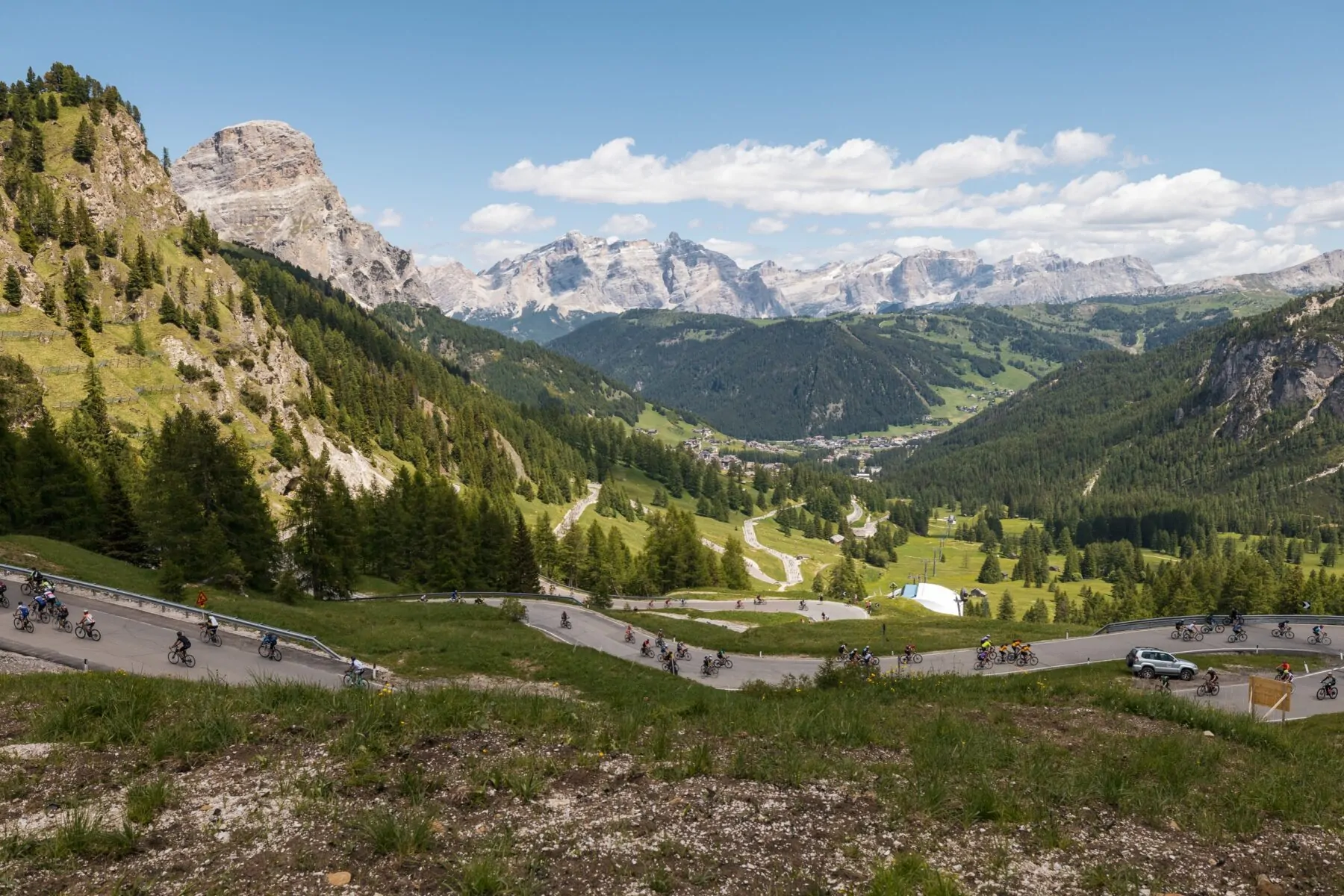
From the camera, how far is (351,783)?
12883 millimetres

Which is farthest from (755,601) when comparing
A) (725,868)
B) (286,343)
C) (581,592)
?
(286,343)

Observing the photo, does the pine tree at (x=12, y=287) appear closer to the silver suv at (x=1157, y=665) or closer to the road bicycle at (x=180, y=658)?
the road bicycle at (x=180, y=658)

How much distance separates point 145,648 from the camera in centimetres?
3497

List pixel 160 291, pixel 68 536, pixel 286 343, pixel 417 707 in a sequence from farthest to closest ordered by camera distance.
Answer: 1. pixel 286 343
2. pixel 160 291
3. pixel 68 536
4. pixel 417 707

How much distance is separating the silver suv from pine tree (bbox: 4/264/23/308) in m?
139

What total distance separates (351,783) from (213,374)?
A: 412 feet

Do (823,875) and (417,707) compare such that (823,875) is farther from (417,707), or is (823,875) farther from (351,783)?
(417,707)

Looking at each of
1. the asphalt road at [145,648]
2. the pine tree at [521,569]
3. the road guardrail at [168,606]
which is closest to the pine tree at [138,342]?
the pine tree at [521,569]

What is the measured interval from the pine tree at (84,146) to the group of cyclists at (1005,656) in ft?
561

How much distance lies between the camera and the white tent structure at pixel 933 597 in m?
147

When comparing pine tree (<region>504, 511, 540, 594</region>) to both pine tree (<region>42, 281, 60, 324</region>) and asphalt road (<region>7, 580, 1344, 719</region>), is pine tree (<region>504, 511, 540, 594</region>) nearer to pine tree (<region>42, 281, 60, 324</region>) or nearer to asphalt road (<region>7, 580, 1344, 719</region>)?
asphalt road (<region>7, 580, 1344, 719</region>)

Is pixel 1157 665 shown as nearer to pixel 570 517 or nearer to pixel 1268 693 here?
pixel 1268 693

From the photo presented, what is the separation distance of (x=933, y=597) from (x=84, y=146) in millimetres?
191976

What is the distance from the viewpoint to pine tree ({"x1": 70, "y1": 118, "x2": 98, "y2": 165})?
131375mm
